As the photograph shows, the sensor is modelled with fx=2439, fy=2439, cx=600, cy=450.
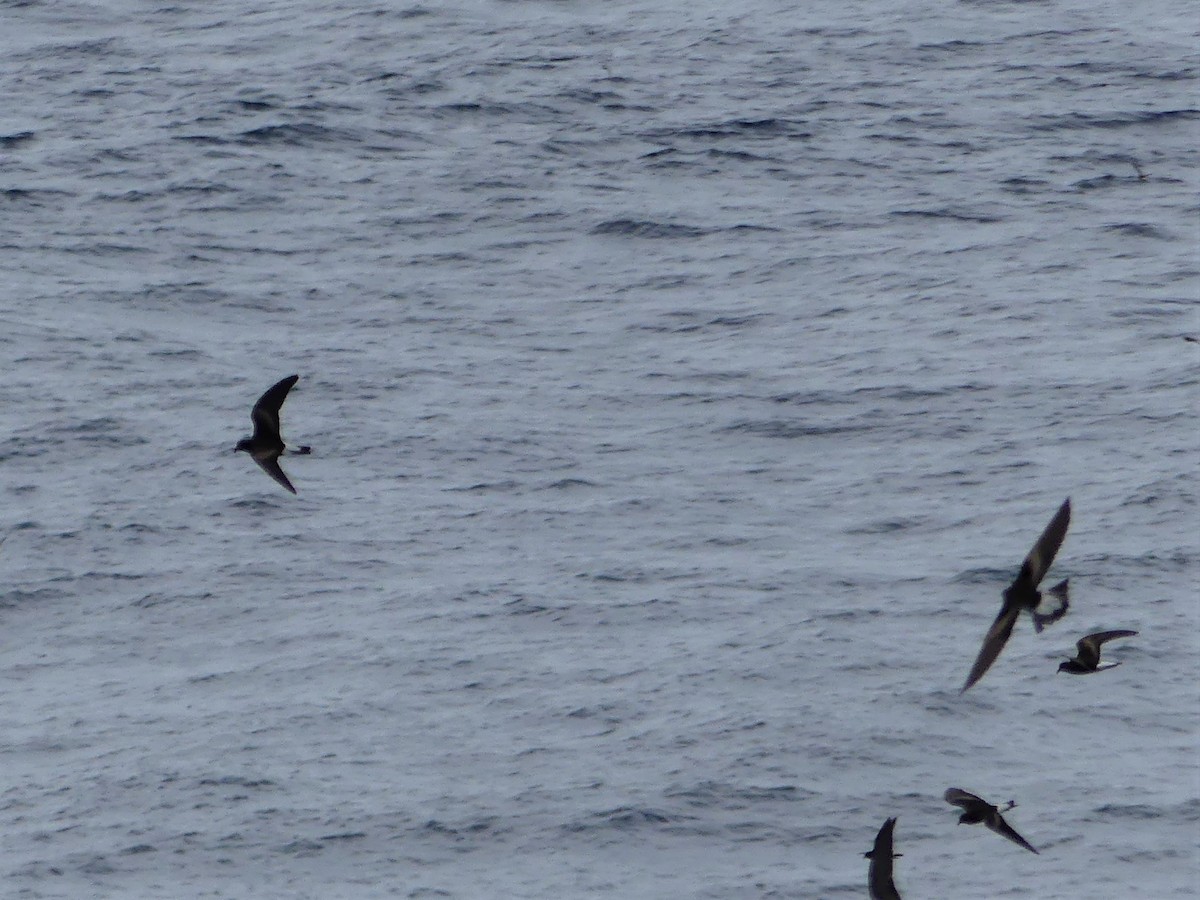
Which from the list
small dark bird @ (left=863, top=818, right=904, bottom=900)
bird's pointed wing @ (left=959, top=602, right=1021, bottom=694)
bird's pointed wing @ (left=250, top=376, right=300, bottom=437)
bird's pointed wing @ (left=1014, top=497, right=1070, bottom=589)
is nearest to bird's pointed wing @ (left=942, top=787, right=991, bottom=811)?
small dark bird @ (left=863, top=818, right=904, bottom=900)

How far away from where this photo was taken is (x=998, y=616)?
16.2 m

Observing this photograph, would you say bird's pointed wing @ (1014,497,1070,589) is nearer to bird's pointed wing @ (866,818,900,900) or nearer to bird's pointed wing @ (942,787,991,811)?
bird's pointed wing @ (866,818,900,900)

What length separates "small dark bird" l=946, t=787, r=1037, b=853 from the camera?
17.9 metres

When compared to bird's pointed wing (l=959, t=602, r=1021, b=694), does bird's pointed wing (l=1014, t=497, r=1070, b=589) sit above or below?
above

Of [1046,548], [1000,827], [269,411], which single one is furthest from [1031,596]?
[269,411]

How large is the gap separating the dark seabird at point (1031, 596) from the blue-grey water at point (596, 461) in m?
6.79

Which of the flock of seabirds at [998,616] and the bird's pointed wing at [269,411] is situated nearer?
the flock of seabirds at [998,616]

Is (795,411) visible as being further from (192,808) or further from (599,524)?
(192,808)

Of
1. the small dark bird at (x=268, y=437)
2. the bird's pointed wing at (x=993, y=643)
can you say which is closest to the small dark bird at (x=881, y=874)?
the bird's pointed wing at (x=993, y=643)

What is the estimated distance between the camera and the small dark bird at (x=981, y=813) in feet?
58.6

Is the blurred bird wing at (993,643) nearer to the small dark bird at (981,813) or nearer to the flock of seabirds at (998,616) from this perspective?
the flock of seabirds at (998,616)

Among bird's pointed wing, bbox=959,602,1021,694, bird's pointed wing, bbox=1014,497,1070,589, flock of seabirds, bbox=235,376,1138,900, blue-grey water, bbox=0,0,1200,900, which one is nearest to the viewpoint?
bird's pointed wing, bbox=959,602,1021,694

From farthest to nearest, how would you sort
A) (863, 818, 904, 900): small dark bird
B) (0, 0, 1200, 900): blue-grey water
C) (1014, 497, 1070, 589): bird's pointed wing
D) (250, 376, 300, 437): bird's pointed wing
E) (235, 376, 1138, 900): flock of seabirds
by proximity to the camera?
1. (0, 0, 1200, 900): blue-grey water
2. (863, 818, 904, 900): small dark bird
3. (250, 376, 300, 437): bird's pointed wing
4. (235, 376, 1138, 900): flock of seabirds
5. (1014, 497, 1070, 589): bird's pointed wing

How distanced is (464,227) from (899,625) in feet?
51.9
